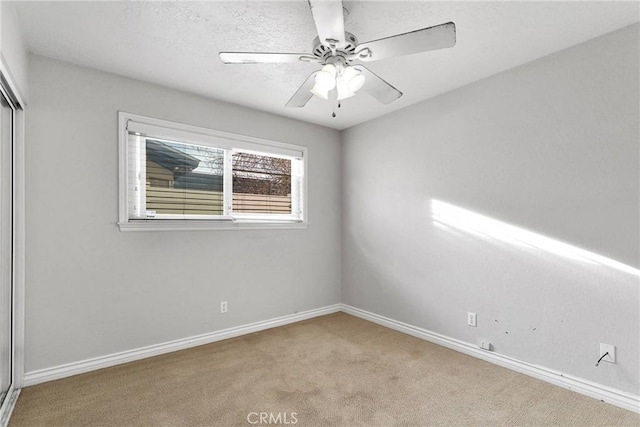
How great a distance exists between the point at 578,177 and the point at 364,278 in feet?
7.70

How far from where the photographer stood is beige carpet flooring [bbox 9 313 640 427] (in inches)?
76.9

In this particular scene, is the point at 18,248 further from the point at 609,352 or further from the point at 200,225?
the point at 609,352

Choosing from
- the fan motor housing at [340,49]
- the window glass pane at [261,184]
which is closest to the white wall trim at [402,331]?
the window glass pane at [261,184]

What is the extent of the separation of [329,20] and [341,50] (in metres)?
0.31

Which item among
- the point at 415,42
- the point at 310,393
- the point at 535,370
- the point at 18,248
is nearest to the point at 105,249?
the point at 18,248

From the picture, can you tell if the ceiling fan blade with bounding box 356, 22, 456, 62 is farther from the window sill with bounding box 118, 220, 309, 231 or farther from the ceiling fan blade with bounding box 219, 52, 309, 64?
the window sill with bounding box 118, 220, 309, 231

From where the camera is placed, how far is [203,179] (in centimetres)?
318

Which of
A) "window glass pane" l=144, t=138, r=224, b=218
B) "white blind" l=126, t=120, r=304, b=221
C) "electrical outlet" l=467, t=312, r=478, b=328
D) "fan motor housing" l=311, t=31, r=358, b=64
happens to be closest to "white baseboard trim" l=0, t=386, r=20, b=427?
"white blind" l=126, t=120, r=304, b=221

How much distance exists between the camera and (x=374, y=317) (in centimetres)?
379

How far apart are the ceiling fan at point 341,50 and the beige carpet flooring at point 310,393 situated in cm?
198

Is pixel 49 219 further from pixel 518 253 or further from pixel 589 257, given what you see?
pixel 589 257

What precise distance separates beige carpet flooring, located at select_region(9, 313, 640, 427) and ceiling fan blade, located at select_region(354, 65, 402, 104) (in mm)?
2033

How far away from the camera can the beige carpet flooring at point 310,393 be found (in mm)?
1954

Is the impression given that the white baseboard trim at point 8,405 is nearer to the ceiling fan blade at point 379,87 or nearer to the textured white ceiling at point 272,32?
the textured white ceiling at point 272,32
